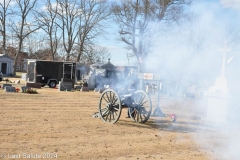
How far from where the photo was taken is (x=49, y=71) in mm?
25188

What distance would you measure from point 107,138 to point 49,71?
62.9 feet

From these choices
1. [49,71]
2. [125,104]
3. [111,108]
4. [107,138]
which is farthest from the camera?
[49,71]

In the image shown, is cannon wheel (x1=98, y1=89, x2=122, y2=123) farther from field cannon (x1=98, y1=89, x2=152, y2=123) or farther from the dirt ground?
the dirt ground

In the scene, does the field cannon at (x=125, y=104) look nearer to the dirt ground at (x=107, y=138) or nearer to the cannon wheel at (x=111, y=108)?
the cannon wheel at (x=111, y=108)

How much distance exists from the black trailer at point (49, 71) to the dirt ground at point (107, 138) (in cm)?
1449

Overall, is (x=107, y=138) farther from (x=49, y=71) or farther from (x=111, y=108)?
(x=49, y=71)

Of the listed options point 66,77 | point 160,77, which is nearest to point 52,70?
point 66,77

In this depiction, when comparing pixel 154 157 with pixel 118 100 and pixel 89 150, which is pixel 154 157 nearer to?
pixel 89 150

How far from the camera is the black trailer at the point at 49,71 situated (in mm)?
24484

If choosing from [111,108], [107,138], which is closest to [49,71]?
[111,108]

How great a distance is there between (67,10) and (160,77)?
35303mm

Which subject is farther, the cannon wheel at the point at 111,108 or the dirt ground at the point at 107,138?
the cannon wheel at the point at 111,108

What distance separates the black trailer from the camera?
24.5m

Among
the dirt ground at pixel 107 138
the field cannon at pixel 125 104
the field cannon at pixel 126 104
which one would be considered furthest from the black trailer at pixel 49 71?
the field cannon at pixel 125 104
